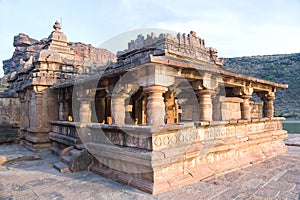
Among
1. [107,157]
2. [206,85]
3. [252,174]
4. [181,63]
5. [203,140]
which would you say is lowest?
[252,174]

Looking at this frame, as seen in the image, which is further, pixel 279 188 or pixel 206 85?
pixel 206 85

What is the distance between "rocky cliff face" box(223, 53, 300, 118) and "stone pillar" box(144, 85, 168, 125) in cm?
3436

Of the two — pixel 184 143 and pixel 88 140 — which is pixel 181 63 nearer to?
pixel 184 143

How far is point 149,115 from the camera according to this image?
3867mm

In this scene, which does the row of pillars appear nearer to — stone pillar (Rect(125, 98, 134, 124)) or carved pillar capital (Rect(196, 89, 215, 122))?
carved pillar capital (Rect(196, 89, 215, 122))

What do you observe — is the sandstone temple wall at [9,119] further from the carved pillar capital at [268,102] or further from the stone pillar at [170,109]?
the carved pillar capital at [268,102]

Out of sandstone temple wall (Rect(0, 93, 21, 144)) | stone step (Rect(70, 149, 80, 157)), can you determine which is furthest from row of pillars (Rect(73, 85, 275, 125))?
sandstone temple wall (Rect(0, 93, 21, 144))

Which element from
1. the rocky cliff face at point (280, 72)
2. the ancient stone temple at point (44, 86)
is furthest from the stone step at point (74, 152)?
the rocky cliff face at point (280, 72)

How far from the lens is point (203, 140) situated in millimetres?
4605

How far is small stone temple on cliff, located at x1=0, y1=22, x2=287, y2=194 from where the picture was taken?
12.4ft

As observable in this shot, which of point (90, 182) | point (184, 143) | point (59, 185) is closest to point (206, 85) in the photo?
point (184, 143)

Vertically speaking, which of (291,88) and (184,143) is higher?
(291,88)

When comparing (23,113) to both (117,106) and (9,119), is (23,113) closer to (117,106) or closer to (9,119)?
(9,119)

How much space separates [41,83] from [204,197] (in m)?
6.34
